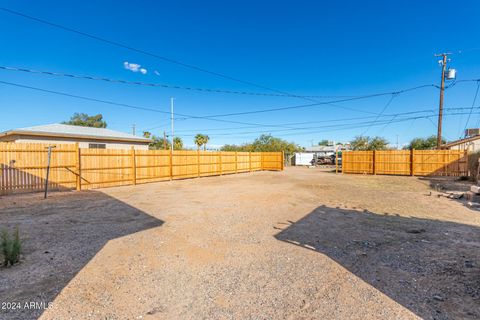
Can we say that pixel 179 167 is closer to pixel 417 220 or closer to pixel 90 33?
pixel 90 33

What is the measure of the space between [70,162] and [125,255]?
8.15 m

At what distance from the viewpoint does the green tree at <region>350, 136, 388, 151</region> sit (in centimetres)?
3231

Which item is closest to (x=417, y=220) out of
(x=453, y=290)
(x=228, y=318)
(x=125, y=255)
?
(x=453, y=290)

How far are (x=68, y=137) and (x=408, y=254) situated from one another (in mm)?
18156

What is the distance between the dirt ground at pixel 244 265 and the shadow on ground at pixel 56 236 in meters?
0.02

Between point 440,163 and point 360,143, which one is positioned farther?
point 360,143

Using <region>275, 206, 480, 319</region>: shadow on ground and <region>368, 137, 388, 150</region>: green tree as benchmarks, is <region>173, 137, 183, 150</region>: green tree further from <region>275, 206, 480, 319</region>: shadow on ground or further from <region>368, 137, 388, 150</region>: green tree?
<region>275, 206, 480, 319</region>: shadow on ground

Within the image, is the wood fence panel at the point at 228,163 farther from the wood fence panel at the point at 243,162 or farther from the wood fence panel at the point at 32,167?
the wood fence panel at the point at 32,167

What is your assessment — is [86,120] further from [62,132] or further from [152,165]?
[152,165]

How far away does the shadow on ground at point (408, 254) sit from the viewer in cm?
231

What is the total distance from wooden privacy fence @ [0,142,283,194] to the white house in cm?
599

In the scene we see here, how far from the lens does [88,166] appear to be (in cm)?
991

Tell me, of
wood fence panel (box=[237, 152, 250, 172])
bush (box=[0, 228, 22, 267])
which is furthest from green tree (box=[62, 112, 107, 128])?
bush (box=[0, 228, 22, 267])

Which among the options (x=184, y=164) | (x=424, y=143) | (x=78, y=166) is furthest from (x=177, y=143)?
(x=424, y=143)
